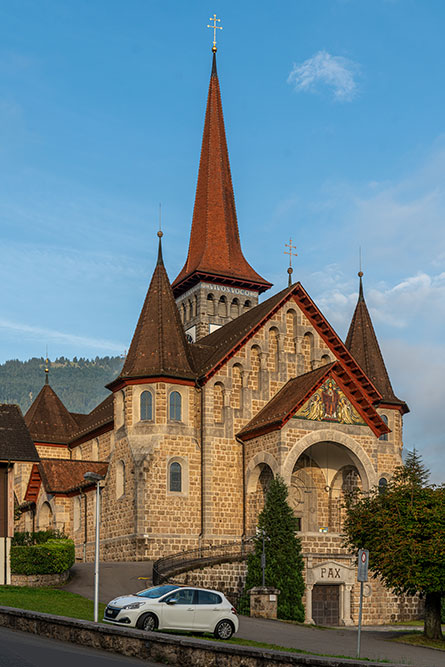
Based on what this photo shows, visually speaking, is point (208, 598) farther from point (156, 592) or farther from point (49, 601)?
point (49, 601)

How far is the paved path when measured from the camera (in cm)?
3466

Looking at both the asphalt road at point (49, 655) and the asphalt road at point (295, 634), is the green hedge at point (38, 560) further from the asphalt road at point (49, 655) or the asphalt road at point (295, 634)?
the asphalt road at point (49, 655)

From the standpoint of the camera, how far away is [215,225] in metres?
69.7

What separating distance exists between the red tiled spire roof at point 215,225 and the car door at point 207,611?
4277 centimetres

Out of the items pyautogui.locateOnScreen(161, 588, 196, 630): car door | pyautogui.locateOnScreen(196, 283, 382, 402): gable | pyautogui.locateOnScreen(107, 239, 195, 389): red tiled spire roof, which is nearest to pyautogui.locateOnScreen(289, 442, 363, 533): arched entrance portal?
pyautogui.locateOnScreen(196, 283, 382, 402): gable

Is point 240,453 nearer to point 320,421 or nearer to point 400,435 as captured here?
point 320,421

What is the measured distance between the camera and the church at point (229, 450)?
42.8m

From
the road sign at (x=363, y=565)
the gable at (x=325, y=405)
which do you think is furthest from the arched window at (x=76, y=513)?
the road sign at (x=363, y=565)

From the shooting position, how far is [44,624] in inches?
850

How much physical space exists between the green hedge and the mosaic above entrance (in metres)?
13.5

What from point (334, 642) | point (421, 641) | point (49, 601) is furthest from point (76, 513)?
point (334, 642)

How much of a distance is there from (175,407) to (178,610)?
73.2 feet

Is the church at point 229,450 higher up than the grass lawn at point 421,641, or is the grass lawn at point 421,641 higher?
the church at point 229,450

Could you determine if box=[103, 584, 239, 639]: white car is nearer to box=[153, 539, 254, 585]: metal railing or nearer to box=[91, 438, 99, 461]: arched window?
box=[153, 539, 254, 585]: metal railing
